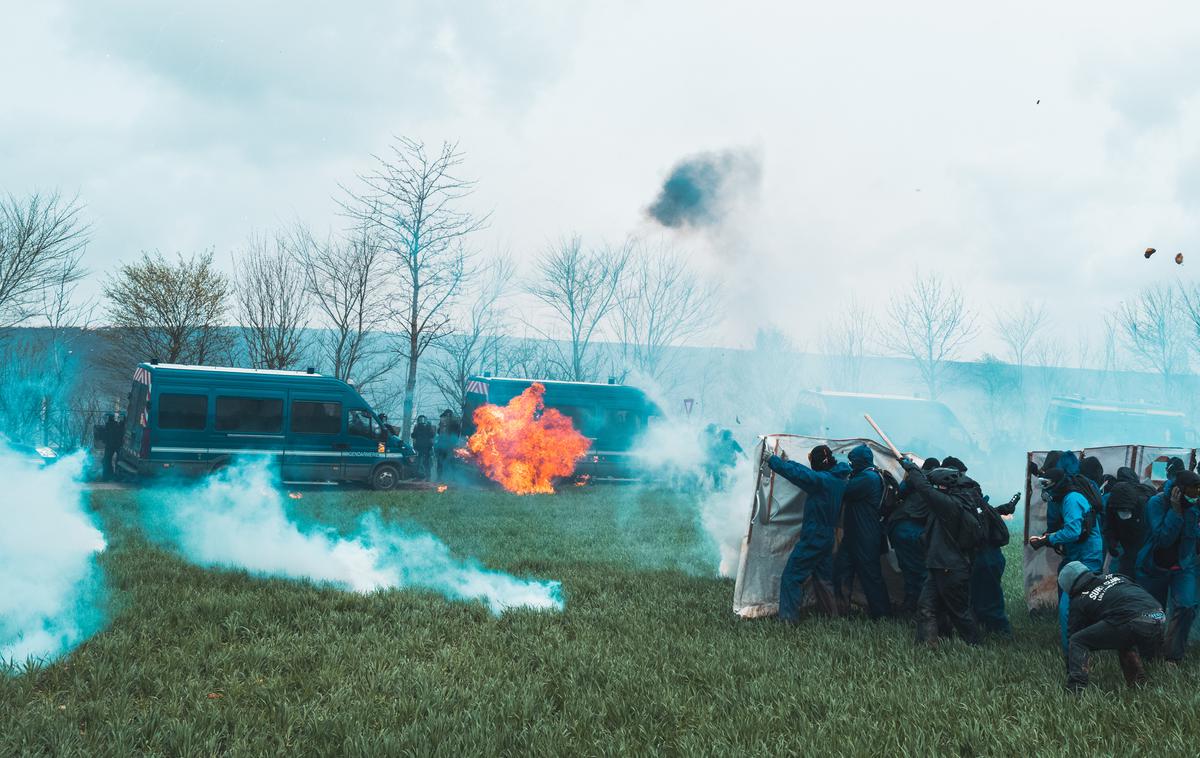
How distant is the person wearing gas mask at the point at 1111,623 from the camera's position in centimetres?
569

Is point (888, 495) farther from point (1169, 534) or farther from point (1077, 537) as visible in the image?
point (1169, 534)

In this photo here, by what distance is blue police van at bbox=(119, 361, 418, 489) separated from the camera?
63.5 ft

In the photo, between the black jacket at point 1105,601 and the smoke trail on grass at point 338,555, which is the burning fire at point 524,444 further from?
the black jacket at point 1105,601

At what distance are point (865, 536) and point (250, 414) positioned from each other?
1624cm

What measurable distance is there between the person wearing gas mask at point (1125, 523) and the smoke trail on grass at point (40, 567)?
343 inches

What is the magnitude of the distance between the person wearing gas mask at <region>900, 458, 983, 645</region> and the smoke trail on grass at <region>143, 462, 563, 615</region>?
3.50 m

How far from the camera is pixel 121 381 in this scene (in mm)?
31953

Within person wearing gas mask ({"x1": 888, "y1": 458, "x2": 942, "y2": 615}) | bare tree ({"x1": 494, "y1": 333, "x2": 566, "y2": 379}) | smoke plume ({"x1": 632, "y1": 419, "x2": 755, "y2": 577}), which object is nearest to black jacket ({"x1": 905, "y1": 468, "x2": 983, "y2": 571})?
person wearing gas mask ({"x1": 888, "y1": 458, "x2": 942, "y2": 615})

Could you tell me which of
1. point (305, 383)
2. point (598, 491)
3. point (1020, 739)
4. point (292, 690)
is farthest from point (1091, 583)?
point (305, 383)

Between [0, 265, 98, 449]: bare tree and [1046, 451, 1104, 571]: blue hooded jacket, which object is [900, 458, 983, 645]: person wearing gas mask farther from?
[0, 265, 98, 449]: bare tree

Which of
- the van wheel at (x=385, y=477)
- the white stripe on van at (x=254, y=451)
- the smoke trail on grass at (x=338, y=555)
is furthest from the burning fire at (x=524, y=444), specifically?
the smoke trail on grass at (x=338, y=555)

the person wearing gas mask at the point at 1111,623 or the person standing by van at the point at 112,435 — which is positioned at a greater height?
the person wearing gas mask at the point at 1111,623

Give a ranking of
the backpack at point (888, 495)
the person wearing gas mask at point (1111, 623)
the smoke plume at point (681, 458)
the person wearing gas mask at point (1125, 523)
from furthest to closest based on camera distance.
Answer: the smoke plume at point (681, 458), the backpack at point (888, 495), the person wearing gas mask at point (1125, 523), the person wearing gas mask at point (1111, 623)

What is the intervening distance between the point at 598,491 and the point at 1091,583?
55.1 feet
